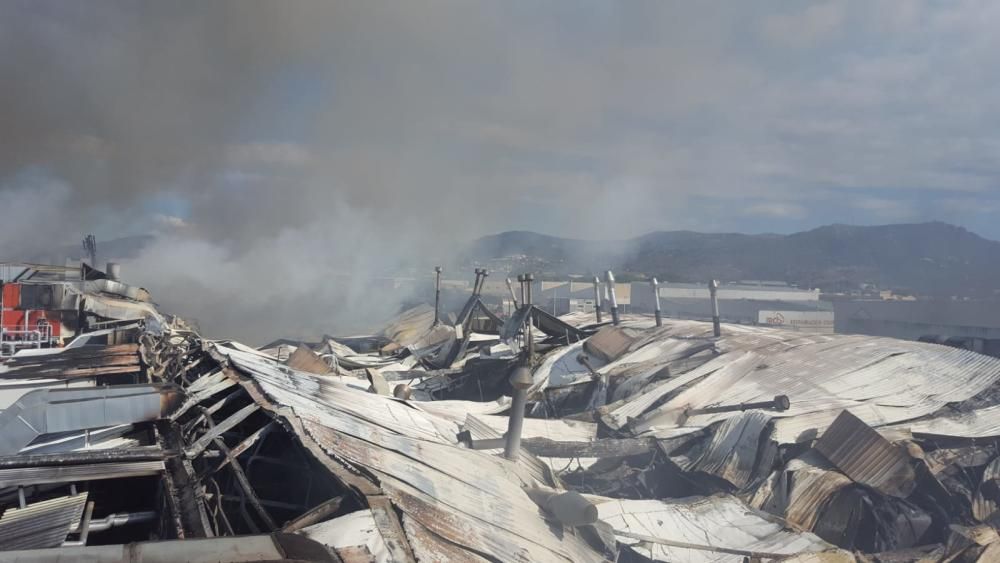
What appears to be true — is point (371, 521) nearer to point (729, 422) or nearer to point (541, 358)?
point (729, 422)

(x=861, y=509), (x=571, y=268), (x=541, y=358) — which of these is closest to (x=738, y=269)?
(x=571, y=268)

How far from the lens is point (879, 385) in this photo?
10383mm

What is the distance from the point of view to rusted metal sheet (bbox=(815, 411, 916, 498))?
7.59 m

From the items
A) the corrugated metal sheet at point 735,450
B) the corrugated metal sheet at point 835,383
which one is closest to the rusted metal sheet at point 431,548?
the corrugated metal sheet at point 735,450

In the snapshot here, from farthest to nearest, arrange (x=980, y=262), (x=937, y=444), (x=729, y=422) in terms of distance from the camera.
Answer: (x=980, y=262), (x=729, y=422), (x=937, y=444)

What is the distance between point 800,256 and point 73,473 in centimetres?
12409

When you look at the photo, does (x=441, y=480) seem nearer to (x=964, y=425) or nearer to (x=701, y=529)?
(x=701, y=529)

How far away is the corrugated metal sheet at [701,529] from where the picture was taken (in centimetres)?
640

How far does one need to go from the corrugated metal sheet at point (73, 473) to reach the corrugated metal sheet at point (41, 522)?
4.7 inches

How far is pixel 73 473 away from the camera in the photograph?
4.34 meters

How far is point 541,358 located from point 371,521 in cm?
1199

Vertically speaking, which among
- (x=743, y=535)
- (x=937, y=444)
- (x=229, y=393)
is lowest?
(x=743, y=535)

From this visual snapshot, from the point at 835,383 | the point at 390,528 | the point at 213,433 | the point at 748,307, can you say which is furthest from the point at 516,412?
the point at 748,307

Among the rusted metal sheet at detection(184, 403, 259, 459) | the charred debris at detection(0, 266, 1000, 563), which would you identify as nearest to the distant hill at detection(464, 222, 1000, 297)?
the charred debris at detection(0, 266, 1000, 563)
